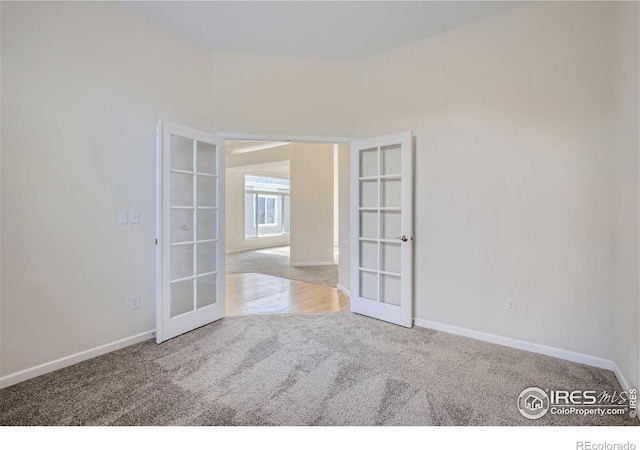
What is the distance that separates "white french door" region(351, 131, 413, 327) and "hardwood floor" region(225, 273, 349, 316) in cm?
56

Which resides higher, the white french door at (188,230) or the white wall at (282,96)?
the white wall at (282,96)

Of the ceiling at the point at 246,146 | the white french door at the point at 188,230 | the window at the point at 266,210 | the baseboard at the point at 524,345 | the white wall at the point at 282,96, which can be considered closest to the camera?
the baseboard at the point at 524,345

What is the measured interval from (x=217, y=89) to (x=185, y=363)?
272cm

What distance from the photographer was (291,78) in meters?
3.46

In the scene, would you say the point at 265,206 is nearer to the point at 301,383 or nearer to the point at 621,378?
the point at 301,383

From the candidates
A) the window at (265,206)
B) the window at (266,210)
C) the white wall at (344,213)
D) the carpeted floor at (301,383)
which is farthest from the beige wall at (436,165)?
the window at (266,210)

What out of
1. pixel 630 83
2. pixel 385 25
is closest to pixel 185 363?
pixel 385 25

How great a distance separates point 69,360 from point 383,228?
9.92 ft

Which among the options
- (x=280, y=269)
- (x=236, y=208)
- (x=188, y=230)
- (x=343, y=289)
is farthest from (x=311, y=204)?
(x=188, y=230)

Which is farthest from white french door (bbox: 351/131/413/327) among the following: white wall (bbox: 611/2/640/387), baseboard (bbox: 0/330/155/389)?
baseboard (bbox: 0/330/155/389)

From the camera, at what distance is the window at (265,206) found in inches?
408

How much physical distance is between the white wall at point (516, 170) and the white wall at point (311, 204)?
393 cm

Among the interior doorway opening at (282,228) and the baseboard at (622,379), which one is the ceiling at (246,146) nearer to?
the interior doorway opening at (282,228)

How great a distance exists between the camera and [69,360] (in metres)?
2.37
